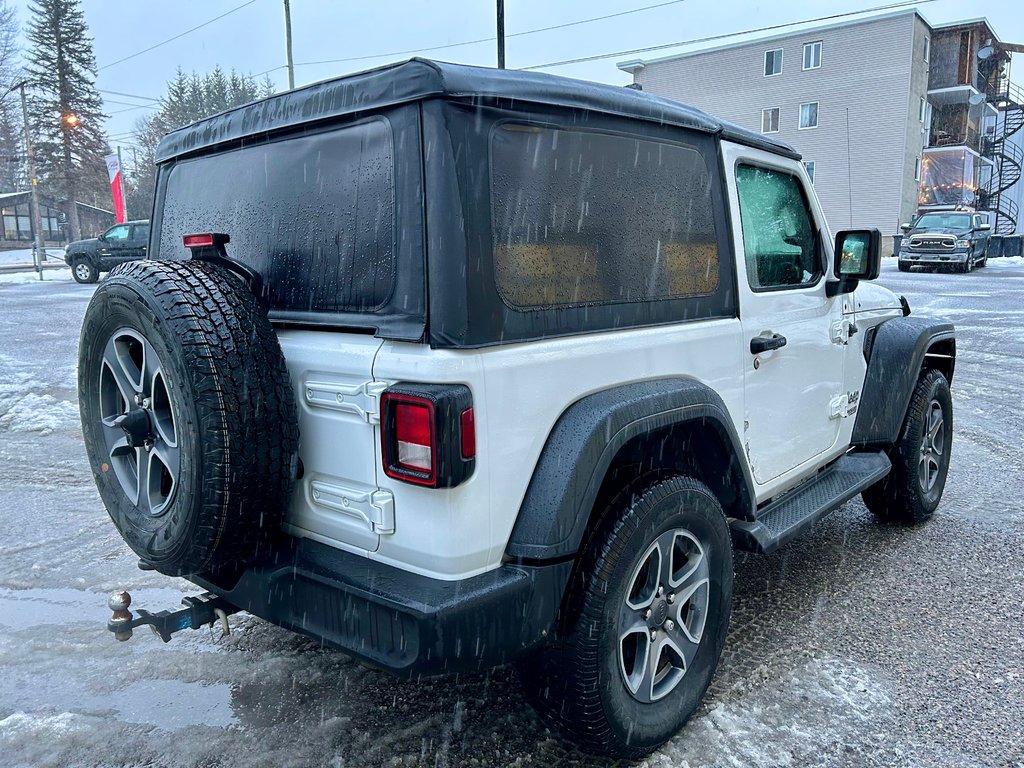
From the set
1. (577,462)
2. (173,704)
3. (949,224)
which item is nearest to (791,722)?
(577,462)

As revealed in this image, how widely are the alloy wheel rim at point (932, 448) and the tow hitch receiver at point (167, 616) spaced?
3.71 metres

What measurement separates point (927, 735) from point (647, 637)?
3.38 ft

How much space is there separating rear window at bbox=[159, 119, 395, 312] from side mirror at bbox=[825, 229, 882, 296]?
2258 mm

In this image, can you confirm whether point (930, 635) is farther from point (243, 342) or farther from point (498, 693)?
point (243, 342)

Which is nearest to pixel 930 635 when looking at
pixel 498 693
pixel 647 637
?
pixel 647 637

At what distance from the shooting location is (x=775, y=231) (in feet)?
11.1

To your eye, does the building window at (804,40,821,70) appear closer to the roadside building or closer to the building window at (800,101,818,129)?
the building window at (800,101,818,129)

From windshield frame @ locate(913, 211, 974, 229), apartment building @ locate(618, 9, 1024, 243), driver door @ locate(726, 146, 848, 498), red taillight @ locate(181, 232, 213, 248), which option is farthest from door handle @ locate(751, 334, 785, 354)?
apartment building @ locate(618, 9, 1024, 243)

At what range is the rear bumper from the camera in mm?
1997

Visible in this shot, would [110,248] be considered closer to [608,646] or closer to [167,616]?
[167,616]

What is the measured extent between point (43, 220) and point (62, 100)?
29.1ft

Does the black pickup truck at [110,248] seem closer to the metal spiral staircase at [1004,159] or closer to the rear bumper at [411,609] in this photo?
the rear bumper at [411,609]

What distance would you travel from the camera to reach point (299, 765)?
2514 mm

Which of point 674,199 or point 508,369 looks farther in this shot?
point 674,199
